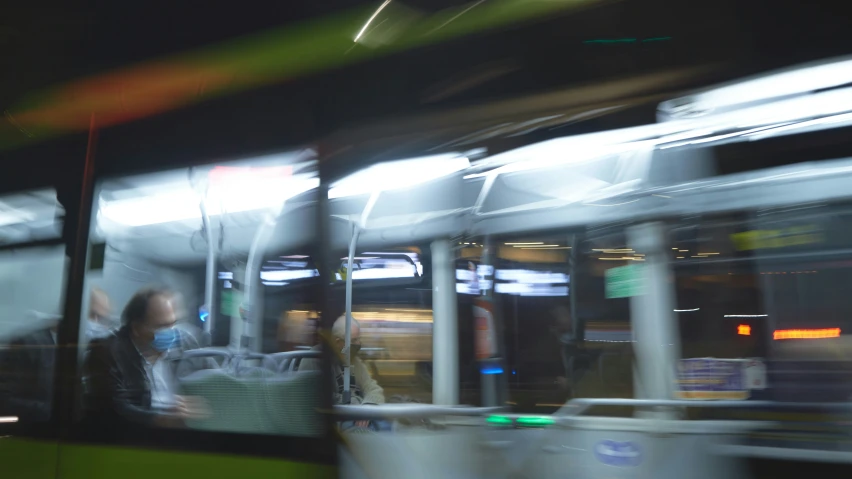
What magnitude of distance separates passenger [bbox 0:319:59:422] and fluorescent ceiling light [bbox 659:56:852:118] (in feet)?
9.34

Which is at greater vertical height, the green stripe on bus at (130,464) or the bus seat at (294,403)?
the bus seat at (294,403)

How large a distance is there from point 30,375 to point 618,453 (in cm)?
279

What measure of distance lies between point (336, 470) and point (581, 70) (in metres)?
1.52

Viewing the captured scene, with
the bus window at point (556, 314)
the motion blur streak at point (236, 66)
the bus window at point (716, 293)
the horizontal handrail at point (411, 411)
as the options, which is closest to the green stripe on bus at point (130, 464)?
the horizontal handrail at point (411, 411)

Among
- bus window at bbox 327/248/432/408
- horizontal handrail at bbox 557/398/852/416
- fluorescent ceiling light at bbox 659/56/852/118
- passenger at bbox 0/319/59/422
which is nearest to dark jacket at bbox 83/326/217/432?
passenger at bbox 0/319/59/422

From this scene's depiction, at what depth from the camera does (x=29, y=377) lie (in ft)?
12.2

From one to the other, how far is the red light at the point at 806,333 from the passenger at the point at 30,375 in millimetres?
3001

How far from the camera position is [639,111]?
2340 millimetres

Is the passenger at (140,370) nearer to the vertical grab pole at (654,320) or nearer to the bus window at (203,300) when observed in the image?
the bus window at (203,300)

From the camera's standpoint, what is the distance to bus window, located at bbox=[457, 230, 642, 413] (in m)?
2.35

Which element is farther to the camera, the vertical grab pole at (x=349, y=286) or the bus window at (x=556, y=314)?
the vertical grab pole at (x=349, y=286)

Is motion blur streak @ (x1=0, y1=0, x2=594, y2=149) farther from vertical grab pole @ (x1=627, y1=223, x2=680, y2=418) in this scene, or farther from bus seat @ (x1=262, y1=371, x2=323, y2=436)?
bus seat @ (x1=262, y1=371, x2=323, y2=436)

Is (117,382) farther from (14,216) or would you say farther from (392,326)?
(392,326)

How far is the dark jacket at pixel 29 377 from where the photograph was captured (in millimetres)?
3598
